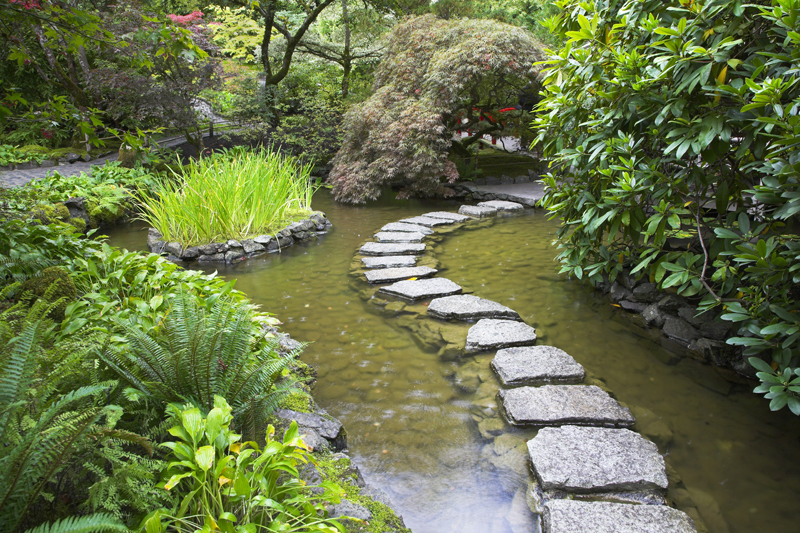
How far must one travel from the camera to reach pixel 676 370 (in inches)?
102

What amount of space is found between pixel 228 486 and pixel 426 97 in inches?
290

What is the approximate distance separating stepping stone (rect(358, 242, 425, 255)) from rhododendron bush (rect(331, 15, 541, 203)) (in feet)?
9.43

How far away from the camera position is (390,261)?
453 centimetres

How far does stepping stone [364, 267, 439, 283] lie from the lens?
4.05 meters

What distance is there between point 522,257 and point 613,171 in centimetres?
A: 200

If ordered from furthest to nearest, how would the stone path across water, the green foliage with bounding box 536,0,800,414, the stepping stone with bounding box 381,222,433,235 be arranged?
1. the stepping stone with bounding box 381,222,433,235
2. the green foliage with bounding box 536,0,800,414
3. the stone path across water

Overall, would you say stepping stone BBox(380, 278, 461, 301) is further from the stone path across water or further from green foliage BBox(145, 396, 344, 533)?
green foliage BBox(145, 396, 344, 533)

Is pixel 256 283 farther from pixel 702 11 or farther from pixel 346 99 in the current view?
pixel 346 99

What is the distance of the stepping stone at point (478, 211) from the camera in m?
6.75

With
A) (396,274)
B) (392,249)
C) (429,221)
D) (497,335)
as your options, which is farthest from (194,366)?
(429,221)

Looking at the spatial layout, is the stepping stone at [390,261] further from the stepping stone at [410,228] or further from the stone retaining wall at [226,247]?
the stone retaining wall at [226,247]

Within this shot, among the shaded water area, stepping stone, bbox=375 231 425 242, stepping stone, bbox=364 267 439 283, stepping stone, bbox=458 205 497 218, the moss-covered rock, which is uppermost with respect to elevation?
the moss-covered rock

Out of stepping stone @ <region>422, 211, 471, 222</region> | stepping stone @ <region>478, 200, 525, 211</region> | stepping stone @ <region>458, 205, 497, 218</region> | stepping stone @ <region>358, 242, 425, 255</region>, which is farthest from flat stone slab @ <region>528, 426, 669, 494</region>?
stepping stone @ <region>478, 200, 525, 211</region>

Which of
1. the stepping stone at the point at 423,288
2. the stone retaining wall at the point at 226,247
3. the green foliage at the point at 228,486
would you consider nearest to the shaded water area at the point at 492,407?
the stepping stone at the point at 423,288
